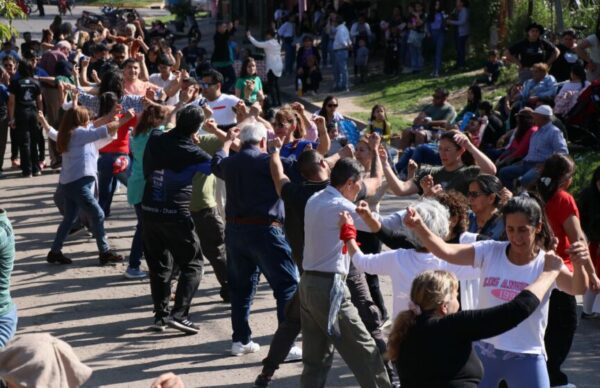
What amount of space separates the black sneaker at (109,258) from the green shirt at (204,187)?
2072 mm

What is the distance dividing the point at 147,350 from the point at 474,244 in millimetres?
3745

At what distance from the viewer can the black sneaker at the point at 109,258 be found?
11.8 m

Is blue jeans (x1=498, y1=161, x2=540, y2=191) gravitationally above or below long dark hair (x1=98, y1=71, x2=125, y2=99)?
below

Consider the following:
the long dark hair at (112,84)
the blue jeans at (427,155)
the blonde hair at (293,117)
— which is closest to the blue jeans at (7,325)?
the blonde hair at (293,117)

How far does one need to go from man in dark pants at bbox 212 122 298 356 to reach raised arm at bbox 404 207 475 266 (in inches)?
92.1

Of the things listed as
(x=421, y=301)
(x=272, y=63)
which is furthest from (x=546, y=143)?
(x=272, y=63)

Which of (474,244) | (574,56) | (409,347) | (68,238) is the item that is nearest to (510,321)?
(409,347)

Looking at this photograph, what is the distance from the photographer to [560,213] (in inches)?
320

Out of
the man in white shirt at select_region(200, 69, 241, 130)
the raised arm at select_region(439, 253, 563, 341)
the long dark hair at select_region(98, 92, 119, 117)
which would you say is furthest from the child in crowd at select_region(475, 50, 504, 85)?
the raised arm at select_region(439, 253, 563, 341)

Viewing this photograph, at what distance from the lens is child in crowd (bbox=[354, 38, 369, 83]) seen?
84.5 feet

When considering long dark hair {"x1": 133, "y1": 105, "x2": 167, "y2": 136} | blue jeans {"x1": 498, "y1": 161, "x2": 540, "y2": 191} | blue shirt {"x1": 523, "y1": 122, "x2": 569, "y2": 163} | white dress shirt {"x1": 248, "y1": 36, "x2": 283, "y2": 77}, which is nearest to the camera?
long dark hair {"x1": 133, "y1": 105, "x2": 167, "y2": 136}

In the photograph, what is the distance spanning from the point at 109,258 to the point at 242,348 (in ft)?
11.2

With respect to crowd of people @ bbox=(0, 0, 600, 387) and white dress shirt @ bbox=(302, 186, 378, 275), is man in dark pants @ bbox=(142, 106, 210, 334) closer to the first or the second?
crowd of people @ bbox=(0, 0, 600, 387)

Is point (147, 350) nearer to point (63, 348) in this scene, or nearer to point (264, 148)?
point (264, 148)
